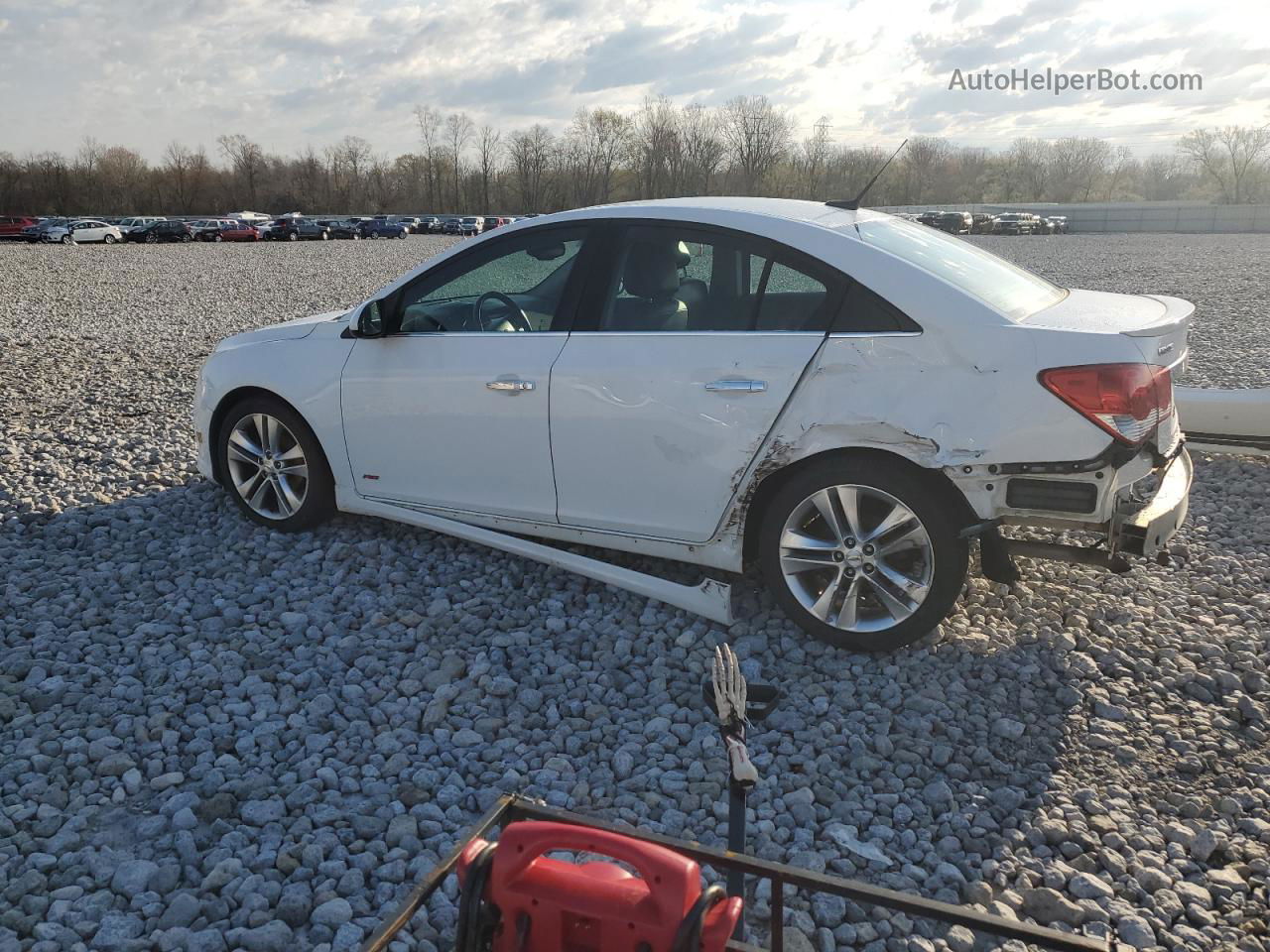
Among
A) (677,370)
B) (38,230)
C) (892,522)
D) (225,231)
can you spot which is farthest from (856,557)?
Answer: (38,230)

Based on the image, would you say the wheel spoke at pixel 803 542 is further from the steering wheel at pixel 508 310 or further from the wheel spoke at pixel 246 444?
the wheel spoke at pixel 246 444

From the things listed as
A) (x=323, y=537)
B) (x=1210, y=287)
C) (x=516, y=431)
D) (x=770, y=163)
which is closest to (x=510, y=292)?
(x=516, y=431)

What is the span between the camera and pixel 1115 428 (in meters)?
3.59

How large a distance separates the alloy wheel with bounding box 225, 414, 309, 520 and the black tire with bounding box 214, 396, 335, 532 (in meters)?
0.02

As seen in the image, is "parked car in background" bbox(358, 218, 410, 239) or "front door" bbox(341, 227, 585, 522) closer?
"front door" bbox(341, 227, 585, 522)

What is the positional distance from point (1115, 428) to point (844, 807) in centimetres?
163

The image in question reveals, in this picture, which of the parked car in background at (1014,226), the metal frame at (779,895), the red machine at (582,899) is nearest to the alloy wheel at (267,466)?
the metal frame at (779,895)

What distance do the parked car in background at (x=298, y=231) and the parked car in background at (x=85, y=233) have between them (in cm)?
715

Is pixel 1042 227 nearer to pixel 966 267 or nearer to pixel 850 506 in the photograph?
pixel 966 267

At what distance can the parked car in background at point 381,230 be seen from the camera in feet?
187

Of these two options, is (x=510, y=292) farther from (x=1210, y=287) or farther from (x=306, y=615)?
(x=1210, y=287)

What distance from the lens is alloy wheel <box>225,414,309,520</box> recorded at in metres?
5.33

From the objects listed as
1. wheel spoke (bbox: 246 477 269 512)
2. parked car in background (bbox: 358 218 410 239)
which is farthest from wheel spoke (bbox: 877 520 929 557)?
parked car in background (bbox: 358 218 410 239)

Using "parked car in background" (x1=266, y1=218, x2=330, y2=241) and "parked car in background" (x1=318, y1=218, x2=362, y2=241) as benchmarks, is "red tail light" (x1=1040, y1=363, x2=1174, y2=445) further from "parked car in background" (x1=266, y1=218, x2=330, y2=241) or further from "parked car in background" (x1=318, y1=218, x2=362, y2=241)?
"parked car in background" (x1=318, y1=218, x2=362, y2=241)
